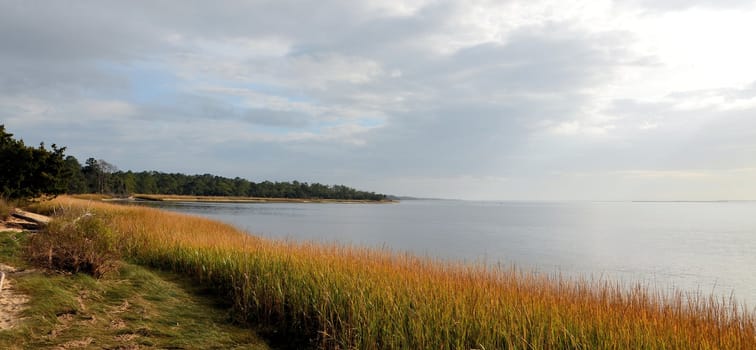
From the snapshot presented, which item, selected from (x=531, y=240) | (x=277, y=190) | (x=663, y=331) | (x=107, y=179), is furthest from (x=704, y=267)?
(x=277, y=190)

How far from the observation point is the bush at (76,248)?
6848mm

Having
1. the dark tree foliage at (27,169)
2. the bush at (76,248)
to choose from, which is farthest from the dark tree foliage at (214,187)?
the bush at (76,248)

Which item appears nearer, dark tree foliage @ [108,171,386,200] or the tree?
the tree

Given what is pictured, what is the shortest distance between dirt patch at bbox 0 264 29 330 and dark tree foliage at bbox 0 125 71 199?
13.2 metres

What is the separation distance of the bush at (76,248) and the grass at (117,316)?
0.78ft

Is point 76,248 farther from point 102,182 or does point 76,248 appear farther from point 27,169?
point 102,182

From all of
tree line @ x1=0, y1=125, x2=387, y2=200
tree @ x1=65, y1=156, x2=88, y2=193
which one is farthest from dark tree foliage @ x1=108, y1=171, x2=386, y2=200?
tree @ x1=65, y1=156, x2=88, y2=193

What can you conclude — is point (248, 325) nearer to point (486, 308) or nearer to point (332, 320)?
point (332, 320)

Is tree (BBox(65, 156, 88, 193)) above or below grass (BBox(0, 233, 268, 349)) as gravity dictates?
above

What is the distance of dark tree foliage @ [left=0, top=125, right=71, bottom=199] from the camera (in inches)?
660

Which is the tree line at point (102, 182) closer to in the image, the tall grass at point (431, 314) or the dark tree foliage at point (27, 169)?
the dark tree foliage at point (27, 169)

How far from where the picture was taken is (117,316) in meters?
5.54

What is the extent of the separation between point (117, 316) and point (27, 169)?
51.7 ft

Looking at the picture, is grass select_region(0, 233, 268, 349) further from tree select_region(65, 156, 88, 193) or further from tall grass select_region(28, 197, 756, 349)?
tree select_region(65, 156, 88, 193)
